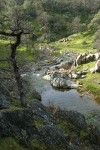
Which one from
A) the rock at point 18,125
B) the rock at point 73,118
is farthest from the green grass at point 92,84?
the rock at point 18,125

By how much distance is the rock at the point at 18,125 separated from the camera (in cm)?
2098

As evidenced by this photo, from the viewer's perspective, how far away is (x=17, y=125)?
22.2m

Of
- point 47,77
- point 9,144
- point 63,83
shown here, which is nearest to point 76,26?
point 47,77

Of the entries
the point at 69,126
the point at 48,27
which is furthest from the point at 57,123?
the point at 48,27

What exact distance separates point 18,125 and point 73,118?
1266 centimetres

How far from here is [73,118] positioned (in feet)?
111

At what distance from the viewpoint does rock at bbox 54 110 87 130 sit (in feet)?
109

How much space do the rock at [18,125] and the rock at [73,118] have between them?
10.7 meters

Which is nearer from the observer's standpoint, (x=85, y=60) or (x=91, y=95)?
(x=91, y=95)

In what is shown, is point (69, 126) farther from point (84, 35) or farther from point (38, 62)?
point (84, 35)

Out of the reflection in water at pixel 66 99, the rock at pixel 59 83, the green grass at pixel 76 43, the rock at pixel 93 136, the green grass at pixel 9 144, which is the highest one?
the green grass at pixel 76 43

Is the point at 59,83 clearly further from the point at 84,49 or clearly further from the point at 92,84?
the point at 84,49

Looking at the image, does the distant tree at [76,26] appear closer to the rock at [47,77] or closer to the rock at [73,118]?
the rock at [47,77]

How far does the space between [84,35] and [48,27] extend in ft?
86.4
